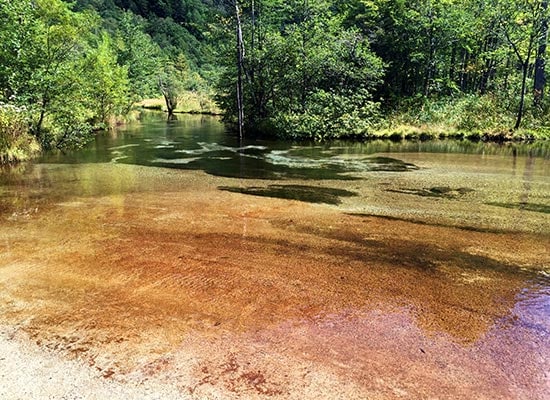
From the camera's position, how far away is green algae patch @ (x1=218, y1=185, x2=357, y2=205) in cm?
748

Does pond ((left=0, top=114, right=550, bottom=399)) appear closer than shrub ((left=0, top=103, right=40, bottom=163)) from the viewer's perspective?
Yes

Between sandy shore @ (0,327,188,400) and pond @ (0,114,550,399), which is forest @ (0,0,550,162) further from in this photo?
sandy shore @ (0,327,188,400)

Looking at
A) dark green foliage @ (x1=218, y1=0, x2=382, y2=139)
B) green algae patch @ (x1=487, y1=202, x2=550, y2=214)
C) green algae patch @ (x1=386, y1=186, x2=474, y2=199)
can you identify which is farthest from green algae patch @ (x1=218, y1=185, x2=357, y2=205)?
dark green foliage @ (x1=218, y1=0, x2=382, y2=139)

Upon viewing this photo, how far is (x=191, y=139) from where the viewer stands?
19.2 meters

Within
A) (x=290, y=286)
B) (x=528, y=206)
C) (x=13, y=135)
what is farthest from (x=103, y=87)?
(x=290, y=286)

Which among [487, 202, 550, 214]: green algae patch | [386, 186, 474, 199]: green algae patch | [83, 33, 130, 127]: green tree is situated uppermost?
[83, 33, 130, 127]: green tree

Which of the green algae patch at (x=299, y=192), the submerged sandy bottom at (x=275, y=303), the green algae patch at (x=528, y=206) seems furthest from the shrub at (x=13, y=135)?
the green algae patch at (x=528, y=206)

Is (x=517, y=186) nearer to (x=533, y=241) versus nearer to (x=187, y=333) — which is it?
(x=533, y=241)

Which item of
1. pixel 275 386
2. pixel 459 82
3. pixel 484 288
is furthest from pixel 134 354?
pixel 459 82

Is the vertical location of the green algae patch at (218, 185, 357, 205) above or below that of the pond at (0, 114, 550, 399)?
above

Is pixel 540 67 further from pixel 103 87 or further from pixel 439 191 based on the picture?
pixel 103 87

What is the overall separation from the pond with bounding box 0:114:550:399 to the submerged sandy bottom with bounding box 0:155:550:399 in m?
0.02

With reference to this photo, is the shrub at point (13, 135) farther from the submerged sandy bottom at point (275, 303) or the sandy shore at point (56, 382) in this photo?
the sandy shore at point (56, 382)

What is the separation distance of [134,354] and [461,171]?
380 inches
